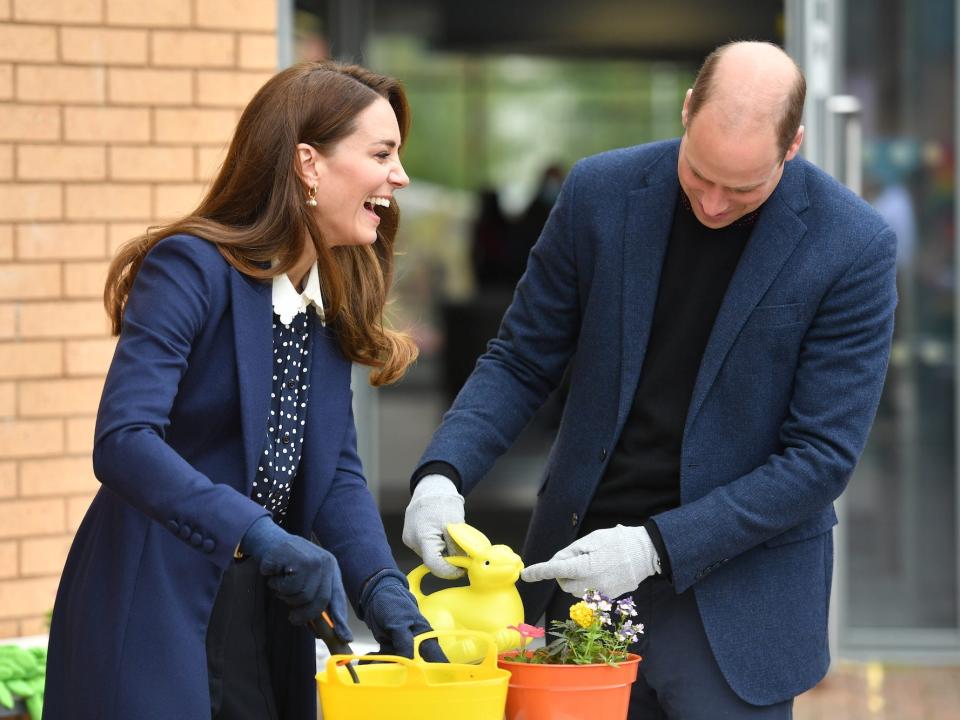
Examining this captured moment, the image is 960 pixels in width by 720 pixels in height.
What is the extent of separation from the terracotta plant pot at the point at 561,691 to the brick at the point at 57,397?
8.39 feet

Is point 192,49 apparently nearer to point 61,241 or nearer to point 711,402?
point 61,241

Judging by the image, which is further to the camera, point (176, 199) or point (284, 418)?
point (176, 199)

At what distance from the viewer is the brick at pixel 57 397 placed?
4453 millimetres

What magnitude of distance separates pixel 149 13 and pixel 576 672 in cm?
298

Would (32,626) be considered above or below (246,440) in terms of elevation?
below

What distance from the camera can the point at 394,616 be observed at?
2402mm

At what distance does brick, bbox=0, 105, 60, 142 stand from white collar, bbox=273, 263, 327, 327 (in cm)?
223

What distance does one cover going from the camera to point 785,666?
2764mm

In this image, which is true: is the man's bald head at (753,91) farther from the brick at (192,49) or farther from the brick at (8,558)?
the brick at (8,558)

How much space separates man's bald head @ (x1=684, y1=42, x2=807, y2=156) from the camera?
253cm

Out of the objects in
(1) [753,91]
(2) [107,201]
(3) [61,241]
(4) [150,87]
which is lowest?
(3) [61,241]

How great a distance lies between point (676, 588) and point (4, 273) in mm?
2545

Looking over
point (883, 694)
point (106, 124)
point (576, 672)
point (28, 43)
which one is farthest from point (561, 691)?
point (883, 694)

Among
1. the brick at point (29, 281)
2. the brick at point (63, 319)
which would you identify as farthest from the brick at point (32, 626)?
the brick at point (29, 281)
